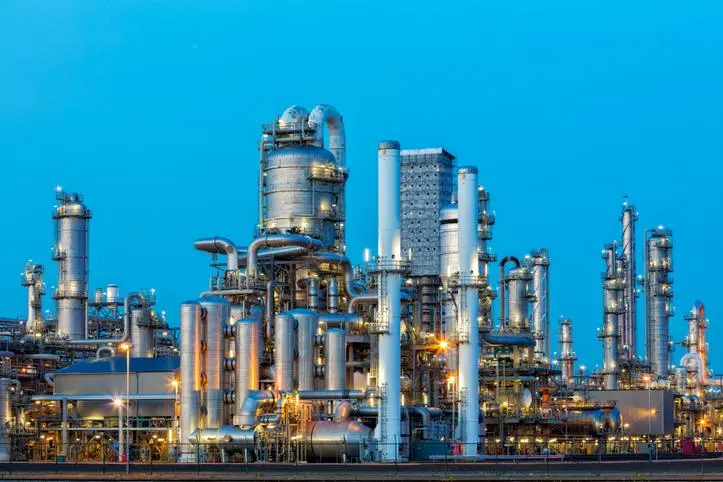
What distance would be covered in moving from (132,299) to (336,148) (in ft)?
55.4

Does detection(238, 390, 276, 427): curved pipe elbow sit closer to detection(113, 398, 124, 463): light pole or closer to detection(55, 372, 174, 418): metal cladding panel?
detection(113, 398, 124, 463): light pole

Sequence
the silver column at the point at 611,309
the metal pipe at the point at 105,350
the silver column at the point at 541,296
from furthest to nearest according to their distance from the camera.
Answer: the silver column at the point at 611,309 → the silver column at the point at 541,296 → the metal pipe at the point at 105,350

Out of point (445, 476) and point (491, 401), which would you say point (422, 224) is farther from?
point (445, 476)

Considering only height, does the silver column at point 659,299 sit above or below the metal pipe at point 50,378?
above

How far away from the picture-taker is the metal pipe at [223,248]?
305 feet

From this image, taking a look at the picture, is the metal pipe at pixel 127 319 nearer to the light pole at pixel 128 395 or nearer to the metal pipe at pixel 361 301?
the light pole at pixel 128 395

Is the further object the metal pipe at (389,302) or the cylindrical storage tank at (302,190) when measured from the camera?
the cylindrical storage tank at (302,190)

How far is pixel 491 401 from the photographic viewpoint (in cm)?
9912

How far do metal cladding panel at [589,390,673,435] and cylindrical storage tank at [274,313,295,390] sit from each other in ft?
126

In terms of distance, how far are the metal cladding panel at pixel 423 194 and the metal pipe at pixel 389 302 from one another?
27491mm

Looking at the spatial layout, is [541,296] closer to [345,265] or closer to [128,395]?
[345,265]

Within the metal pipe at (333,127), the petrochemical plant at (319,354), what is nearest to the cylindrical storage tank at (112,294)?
the petrochemical plant at (319,354)

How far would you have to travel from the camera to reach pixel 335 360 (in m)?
84.5

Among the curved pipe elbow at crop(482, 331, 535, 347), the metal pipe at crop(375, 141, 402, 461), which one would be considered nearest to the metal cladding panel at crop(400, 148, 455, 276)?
the curved pipe elbow at crop(482, 331, 535, 347)
